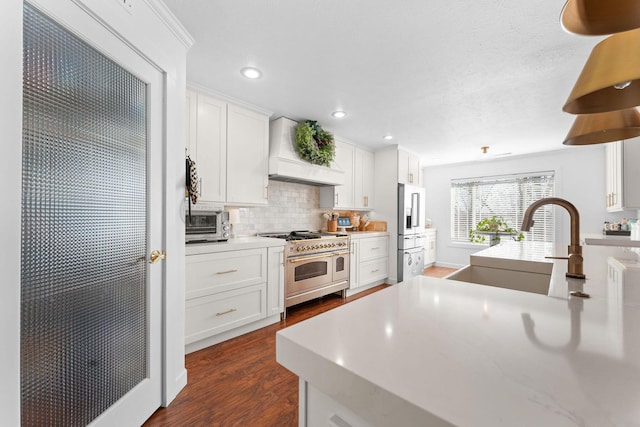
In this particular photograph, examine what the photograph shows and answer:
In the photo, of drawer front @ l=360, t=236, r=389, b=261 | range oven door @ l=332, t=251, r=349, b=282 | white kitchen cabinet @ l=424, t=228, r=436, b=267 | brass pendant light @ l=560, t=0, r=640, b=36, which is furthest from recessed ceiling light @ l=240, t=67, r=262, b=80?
white kitchen cabinet @ l=424, t=228, r=436, b=267

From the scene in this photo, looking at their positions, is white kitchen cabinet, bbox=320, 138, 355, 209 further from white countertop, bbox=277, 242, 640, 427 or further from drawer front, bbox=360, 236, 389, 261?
white countertop, bbox=277, 242, 640, 427

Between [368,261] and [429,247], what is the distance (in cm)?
239

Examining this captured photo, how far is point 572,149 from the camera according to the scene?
4.64 m

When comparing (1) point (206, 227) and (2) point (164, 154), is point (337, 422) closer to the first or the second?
(2) point (164, 154)

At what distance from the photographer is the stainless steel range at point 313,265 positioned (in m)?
3.12

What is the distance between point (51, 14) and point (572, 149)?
631cm

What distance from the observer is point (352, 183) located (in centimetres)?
438

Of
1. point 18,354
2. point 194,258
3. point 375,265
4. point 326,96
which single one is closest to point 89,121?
point 18,354

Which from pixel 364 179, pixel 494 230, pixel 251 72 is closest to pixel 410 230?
pixel 364 179

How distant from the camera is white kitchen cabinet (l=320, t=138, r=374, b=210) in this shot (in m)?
4.14

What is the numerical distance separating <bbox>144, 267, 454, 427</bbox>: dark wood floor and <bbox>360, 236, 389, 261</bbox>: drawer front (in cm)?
202

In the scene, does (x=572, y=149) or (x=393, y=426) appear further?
(x=572, y=149)

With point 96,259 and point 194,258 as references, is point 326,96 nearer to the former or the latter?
point 194,258

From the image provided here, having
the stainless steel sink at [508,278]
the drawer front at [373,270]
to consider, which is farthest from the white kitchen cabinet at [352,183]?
the stainless steel sink at [508,278]
